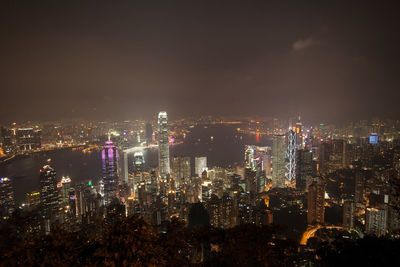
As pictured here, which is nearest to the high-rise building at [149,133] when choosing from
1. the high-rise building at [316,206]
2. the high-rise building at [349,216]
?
the high-rise building at [316,206]

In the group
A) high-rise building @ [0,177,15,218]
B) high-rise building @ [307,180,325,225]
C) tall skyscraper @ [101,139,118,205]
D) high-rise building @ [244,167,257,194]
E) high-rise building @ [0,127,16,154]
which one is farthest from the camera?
high-rise building @ [244,167,257,194]

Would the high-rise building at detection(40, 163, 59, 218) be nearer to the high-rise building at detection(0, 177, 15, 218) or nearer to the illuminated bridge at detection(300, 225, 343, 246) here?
the high-rise building at detection(0, 177, 15, 218)

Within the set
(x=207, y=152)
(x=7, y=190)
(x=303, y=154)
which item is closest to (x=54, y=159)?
(x=7, y=190)

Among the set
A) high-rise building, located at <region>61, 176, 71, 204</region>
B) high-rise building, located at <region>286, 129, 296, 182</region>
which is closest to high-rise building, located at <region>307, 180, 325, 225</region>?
high-rise building, located at <region>286, 129, 296, 182</region>

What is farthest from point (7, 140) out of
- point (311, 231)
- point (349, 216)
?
point (349, 216)

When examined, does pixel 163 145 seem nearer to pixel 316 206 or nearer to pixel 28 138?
pixel 28 138

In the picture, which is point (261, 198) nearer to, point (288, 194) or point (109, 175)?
point (288, 194)

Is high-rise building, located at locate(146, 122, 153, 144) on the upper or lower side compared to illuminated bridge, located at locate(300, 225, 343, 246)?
upper
